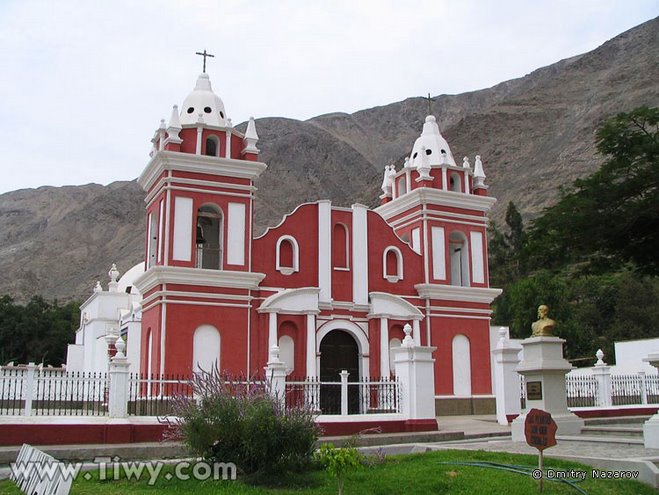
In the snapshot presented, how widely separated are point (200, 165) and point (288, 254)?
3.89 m

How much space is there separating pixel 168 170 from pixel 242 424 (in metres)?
13.4

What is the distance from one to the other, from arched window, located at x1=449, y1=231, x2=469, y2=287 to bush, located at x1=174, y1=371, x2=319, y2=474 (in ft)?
54.4

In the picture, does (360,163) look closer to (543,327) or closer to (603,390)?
(603,390)

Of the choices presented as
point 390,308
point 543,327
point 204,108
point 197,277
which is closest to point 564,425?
point 543,327

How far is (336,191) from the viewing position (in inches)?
5034

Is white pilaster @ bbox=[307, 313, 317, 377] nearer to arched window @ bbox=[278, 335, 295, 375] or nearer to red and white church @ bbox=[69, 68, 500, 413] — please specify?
red and white church @ bbox=[69, 68, 500, 413]

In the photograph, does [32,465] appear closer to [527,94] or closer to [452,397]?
[452,397]

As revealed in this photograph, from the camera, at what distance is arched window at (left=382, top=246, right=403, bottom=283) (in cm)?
2505

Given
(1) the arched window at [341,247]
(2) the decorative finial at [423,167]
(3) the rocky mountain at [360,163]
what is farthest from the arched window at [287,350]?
(3) the rocky mountain at [360,163]

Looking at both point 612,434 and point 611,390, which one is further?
point 611,390

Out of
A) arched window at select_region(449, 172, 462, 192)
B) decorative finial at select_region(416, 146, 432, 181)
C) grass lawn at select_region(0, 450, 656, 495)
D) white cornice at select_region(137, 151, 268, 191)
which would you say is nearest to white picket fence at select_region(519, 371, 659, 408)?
arched window at select_region(449, 172, 462, 192)

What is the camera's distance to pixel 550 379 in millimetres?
16047

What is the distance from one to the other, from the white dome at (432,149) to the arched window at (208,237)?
24.5 feet

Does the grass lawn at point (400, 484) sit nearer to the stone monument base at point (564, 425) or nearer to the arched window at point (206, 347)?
the stone monument base at point (564, 425)
